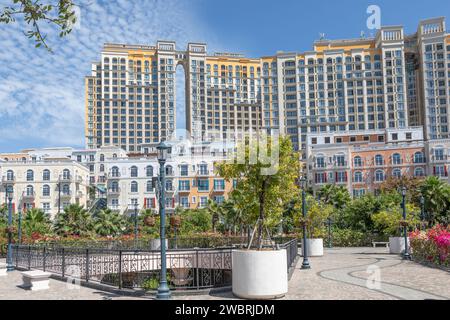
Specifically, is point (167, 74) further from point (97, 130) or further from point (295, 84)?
point (295, 84)

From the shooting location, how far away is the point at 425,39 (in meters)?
108

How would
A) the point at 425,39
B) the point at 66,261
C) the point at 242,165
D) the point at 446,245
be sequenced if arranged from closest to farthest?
the point at 242,165 < the point at 446,245 < the point at 66,261 < the point at 425,39

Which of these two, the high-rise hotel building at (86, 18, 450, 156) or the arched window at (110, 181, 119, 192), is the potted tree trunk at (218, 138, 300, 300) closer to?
the arched window at (110, 181, 119, 192)

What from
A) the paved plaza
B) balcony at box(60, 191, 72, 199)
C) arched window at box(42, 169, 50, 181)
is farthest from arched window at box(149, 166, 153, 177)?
the paved plaza

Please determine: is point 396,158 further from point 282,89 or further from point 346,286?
point 346,286

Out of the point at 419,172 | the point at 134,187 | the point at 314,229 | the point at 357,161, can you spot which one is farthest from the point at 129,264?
the point at 419,172

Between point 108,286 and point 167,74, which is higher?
point 167,74

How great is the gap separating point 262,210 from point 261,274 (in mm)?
2750

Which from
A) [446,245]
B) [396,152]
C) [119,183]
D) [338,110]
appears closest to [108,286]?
[446,245]

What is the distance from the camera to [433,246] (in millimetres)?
20984

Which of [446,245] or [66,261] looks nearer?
[446,245]

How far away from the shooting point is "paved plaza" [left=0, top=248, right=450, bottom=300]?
12.8 metres

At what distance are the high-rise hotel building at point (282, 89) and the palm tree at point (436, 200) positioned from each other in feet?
213

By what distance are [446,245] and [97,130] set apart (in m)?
110
